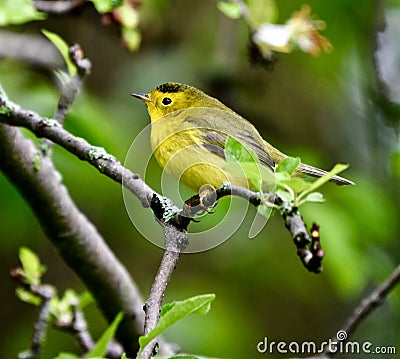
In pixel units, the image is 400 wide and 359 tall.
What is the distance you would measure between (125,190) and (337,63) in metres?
2.99

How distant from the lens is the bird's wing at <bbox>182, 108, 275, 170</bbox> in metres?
1.55

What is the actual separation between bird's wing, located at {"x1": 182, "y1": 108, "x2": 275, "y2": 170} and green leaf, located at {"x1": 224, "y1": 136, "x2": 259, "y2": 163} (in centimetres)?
27

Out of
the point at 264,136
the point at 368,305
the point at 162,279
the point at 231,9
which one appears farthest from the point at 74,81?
the point at 264,136

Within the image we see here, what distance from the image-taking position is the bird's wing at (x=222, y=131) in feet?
5.09

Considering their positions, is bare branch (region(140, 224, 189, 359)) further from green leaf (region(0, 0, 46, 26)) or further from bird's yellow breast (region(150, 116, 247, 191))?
green leaf (region(0, 0, 46, 26))

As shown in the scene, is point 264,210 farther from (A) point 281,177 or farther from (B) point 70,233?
(B) point 70,233

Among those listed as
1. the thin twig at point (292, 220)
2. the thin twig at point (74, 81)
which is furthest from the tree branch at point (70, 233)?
the thin twig at point (292, 220)

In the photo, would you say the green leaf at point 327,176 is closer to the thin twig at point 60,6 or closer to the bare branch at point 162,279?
Answer: the bare branch at point 162,279

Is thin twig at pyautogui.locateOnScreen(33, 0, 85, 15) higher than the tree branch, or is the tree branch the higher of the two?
thin twig at pyautogui.locateOnScreen(33, 0, 85, 15)

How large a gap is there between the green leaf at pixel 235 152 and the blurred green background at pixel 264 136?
1.62 meters

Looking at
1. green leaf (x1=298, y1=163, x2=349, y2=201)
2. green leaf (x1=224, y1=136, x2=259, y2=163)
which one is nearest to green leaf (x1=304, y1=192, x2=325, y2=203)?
green leaf (x1=298, y1=163, x2=349, y2=201)

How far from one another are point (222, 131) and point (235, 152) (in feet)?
1.46

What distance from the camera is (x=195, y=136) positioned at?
1730mm

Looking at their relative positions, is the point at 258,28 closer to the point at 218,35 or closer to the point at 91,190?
the point at 91,190
